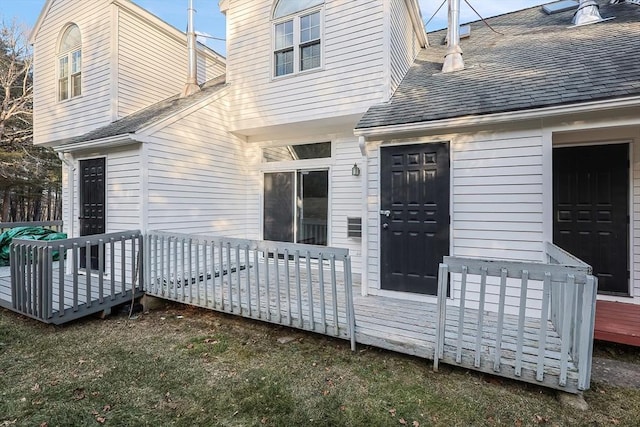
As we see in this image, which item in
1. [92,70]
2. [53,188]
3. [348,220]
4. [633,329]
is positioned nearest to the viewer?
[633,329]

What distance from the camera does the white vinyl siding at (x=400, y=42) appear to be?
5.45m

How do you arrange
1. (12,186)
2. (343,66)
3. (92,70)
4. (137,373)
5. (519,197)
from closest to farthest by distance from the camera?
(137,373) → (519,197) → (343,66) → (92,70) → (12,186)

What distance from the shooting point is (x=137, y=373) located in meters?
3.09

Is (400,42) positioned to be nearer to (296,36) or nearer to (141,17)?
(296,36)

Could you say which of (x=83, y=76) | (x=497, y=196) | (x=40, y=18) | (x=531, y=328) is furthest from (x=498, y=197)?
(x=40, y=18)

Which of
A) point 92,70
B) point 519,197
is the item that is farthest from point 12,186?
point 519,197

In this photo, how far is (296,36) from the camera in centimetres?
598

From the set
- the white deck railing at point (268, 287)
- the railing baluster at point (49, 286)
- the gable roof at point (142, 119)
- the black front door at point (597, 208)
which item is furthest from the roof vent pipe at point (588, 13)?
the railing baluster at point (49, 286)

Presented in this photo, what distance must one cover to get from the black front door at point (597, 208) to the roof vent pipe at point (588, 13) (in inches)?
128

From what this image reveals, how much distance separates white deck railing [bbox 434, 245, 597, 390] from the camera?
2367 millimetres

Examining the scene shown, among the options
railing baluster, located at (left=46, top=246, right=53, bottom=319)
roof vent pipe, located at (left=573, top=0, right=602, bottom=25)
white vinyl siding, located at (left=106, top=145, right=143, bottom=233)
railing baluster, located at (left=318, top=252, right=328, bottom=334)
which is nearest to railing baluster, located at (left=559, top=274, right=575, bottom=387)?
railing baluster, located at (left=318, top=252, right=328, bottom=334)

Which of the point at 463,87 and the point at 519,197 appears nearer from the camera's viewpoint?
the point at 519,197

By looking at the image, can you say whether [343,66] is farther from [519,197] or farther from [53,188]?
[53,188]

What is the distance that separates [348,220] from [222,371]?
3639 mm
